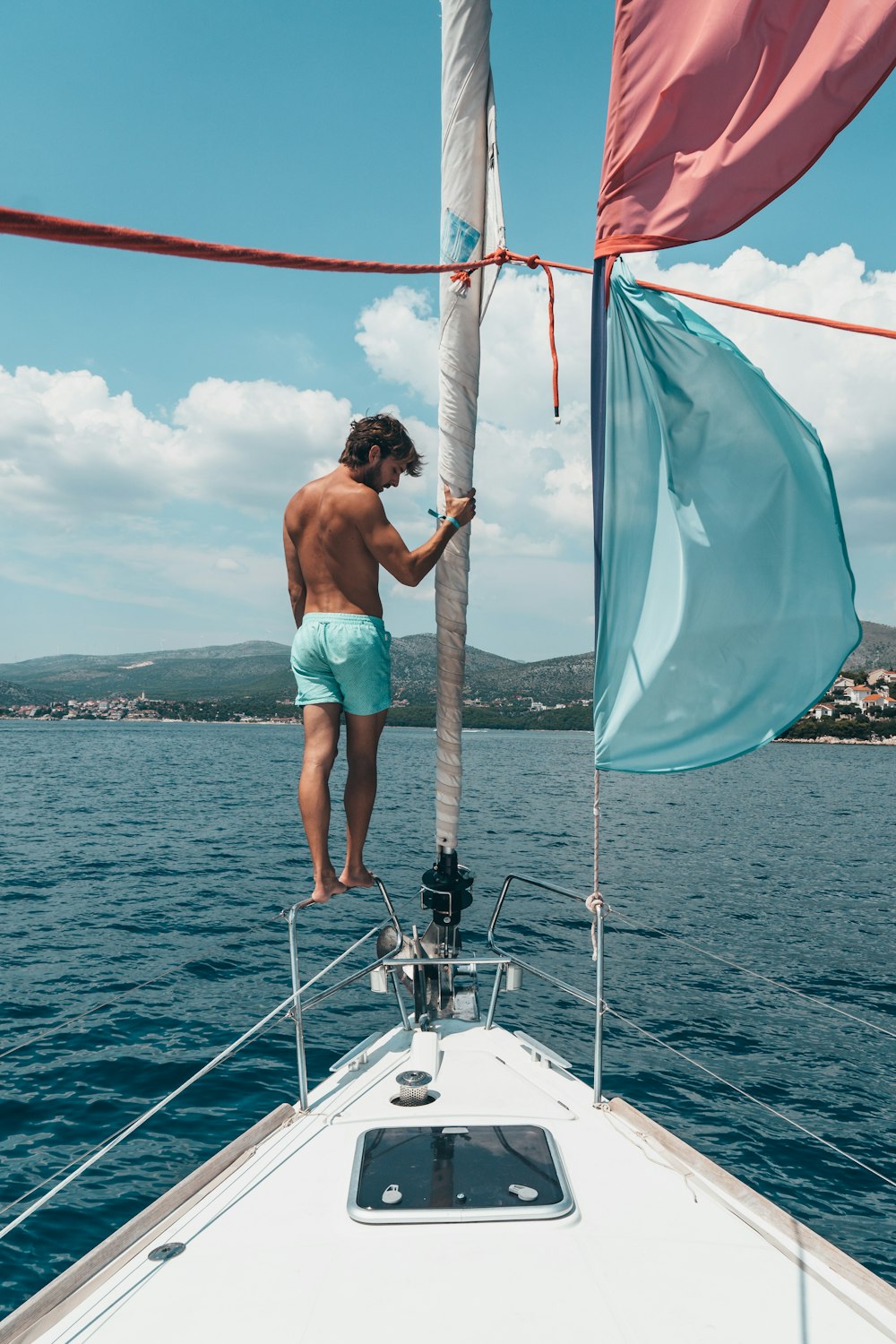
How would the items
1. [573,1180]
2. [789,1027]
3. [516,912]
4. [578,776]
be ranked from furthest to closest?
[578,776], [516,912], [789,1027], [573,1180]

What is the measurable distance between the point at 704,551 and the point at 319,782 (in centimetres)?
244

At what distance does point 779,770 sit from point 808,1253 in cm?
7962

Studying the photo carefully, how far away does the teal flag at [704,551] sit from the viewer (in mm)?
3041

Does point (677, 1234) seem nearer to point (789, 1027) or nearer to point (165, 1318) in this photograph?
point (165, 1318)

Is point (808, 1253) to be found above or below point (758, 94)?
below

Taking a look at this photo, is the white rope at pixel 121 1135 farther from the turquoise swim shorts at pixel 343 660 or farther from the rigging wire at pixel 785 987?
the rigging wire at pixel 785 987

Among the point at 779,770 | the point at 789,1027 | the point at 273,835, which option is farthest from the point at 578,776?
the point at 789,1027

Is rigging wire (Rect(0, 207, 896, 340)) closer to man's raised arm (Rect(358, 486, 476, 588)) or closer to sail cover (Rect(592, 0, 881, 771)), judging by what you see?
sail cover (Rect(592, 0, 881, 771))

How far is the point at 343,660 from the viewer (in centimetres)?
437

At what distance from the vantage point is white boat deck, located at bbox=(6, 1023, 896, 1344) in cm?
228

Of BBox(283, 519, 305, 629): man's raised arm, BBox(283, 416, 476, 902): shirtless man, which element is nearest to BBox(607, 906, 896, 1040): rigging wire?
BBox(283, 416, 476, 902): shirtless man

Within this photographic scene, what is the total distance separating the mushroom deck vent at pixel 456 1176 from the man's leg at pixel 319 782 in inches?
54.8

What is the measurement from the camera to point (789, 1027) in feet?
39.0

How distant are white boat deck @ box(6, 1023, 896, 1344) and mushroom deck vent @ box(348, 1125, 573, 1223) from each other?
4 centimetres
